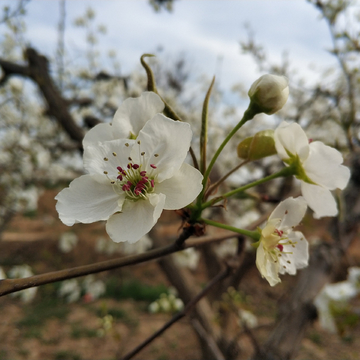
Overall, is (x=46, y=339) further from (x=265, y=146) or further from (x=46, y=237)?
(x=265, y=146)

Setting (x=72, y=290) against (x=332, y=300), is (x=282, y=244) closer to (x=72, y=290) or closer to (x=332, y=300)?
(x=332, y=300)

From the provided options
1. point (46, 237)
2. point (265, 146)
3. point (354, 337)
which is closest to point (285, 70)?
point (265, 146)

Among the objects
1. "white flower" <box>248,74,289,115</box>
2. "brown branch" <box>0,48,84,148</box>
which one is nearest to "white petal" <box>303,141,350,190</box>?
"white flower" <box>248,74,289,115</box>

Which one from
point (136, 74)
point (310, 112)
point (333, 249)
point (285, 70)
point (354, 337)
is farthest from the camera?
point (310, 112)

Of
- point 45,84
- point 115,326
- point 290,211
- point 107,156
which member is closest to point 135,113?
point 107,156

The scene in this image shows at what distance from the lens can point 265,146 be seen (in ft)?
2.49

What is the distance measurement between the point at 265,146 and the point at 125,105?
14.5 inches

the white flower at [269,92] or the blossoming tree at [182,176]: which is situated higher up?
the white flower at [269,92]

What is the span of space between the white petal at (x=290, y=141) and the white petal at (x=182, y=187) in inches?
10.2

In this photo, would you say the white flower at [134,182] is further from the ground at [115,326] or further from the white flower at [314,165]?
the ground at [115,326]

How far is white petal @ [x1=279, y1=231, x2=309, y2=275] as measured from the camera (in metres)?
0.79

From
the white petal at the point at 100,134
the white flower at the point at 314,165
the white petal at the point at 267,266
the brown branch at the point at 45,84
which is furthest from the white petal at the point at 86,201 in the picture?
the brown branch at the point at 45,84

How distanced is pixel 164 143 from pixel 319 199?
1.41ft

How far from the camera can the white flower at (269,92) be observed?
72 centimetres
